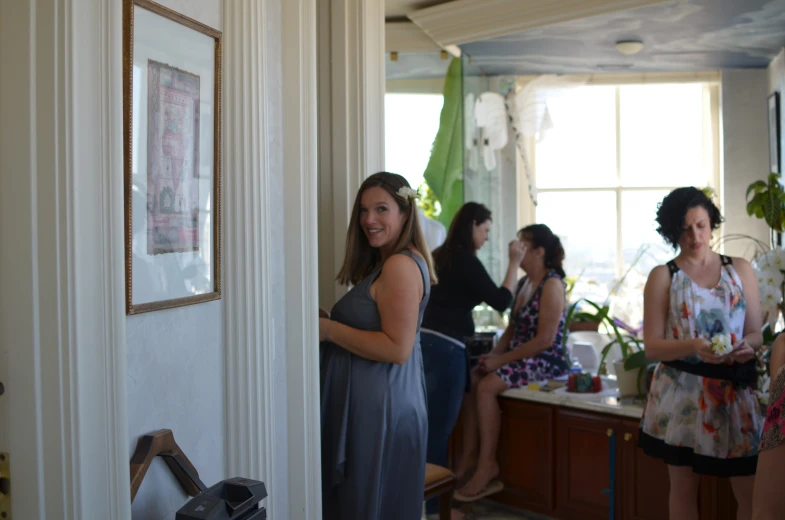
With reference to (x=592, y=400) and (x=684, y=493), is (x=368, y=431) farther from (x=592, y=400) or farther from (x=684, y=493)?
(x=592, y=400)

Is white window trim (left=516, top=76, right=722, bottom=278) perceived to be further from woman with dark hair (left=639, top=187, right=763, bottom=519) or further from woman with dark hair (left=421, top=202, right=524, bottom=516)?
woman with dark hair (left=639, top=187, right=763, bottom=519)

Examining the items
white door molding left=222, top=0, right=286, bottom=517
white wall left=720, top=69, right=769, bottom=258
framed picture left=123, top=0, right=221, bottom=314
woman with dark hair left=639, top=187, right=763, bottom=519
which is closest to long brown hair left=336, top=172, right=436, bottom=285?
white door molding left=222, top=0, right=286, bottom=517

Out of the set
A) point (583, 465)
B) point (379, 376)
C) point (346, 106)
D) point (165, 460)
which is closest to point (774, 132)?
point (583, 465)

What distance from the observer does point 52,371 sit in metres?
1.26

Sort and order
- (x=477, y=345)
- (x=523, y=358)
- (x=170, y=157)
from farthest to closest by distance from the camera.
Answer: (x=477, y=345), (x=523, y=358), (x=170, y=157)

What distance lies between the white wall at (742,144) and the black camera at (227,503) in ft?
18.6

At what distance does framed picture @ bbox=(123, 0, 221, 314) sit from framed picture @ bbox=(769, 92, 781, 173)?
497 centimetres

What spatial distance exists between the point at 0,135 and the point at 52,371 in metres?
0.38

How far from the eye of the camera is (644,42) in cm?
520

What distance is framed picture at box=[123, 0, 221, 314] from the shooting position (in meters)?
1.43

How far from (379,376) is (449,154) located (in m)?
3.39

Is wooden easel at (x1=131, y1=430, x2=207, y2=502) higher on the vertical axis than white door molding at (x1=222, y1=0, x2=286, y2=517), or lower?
lower

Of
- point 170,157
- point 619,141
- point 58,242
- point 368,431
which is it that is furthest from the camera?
point 619,141

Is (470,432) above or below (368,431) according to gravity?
below
